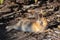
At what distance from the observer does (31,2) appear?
6.32 metres

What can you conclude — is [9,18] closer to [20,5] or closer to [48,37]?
[20,5]

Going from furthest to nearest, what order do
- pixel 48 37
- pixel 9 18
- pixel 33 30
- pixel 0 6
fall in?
pixel 0 6 < pixel 9 18 < pixel 33 30 < pixel 48 37

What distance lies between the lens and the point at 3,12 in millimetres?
5754

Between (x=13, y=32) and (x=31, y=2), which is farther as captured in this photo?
(x=31, y=2)

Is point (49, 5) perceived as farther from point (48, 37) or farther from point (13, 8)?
point (48, 37)

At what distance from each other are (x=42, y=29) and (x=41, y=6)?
128 cm

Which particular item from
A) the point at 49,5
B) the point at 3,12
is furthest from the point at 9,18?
the point at 49,5

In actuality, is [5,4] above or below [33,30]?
above

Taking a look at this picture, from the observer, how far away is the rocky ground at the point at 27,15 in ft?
15.3

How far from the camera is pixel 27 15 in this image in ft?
18.6

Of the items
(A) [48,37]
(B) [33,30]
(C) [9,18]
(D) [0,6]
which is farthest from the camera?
(D) [0,6]

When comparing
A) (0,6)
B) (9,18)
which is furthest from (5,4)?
(9,18)

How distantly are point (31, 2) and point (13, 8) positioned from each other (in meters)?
0.61

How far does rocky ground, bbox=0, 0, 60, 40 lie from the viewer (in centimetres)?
466
